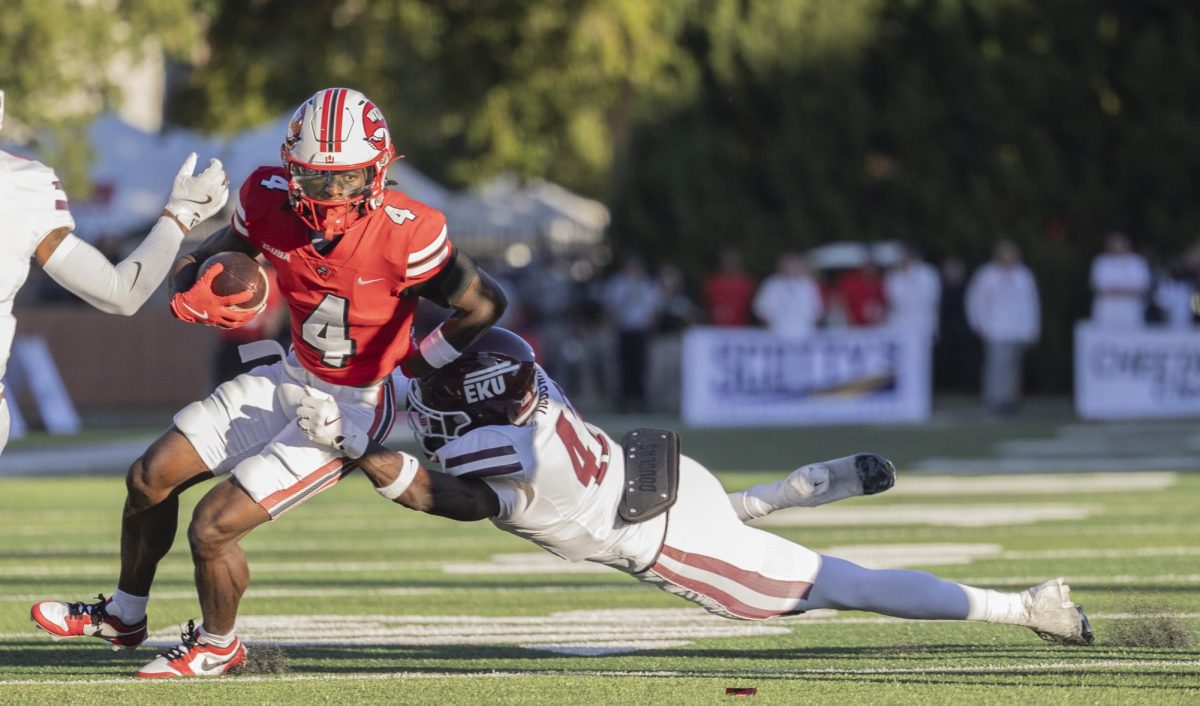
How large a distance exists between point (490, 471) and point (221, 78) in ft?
68.4

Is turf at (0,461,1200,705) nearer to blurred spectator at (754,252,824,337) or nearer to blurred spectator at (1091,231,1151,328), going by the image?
blurred spectator at (754,252,824,337)

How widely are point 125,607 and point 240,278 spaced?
124 cm

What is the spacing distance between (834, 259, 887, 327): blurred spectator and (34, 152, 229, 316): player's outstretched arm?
14.3 meters

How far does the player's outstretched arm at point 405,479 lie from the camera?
5.50 metres

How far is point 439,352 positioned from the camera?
577 centimetres

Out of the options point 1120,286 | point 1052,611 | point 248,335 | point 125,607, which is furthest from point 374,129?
point 1120,286

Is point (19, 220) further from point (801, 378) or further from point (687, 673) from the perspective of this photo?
point (801, 378)

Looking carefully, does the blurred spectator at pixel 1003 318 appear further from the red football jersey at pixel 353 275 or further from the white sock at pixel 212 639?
the white sock at pixel 212 639

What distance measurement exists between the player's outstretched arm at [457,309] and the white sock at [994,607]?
1.72 metres

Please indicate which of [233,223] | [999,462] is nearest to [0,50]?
[999,462]

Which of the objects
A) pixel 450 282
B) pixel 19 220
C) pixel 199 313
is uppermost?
pixel 19 220

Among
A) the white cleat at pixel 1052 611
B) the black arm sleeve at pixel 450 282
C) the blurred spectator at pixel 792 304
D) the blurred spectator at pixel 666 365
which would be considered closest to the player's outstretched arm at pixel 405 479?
the black arm sleeve at pixel 450 282

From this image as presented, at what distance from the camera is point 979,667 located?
577 cm

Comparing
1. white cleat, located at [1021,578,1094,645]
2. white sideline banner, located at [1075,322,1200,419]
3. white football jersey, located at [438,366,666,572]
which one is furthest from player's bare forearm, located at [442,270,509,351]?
white sideline banner, located at [1075,322,1200,419]
